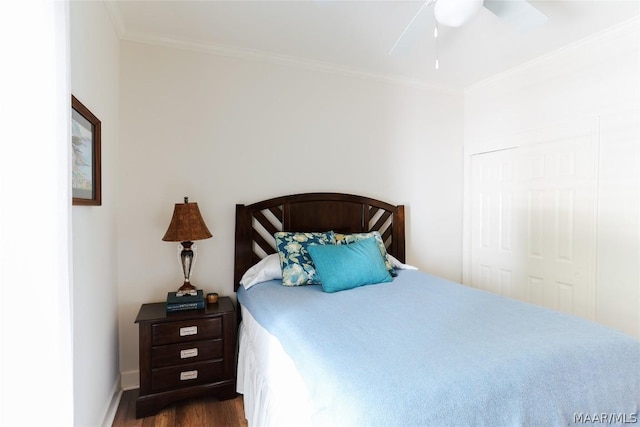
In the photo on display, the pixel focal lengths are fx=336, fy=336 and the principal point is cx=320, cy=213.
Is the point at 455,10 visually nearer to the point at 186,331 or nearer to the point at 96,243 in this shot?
the point at 96,243

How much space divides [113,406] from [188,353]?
0.53 metres

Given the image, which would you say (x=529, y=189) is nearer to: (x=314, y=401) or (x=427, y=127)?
(x=427, y=127)

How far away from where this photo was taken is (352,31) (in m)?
2.33

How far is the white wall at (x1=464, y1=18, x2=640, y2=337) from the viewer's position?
2.22 metres

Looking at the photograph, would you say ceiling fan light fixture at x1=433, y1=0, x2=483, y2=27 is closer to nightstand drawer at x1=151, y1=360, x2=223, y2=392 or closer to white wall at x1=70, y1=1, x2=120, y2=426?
white wall at x1=70, y1=1, x2=120, y2=426

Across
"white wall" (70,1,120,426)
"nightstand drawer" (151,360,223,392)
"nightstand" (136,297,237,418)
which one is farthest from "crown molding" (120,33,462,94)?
"nightstand drawer" (151,360,223,392)

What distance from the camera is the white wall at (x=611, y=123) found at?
222cm

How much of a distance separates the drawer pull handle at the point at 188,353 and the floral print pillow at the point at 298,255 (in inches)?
27.3

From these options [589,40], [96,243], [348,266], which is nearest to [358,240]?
[348,266]

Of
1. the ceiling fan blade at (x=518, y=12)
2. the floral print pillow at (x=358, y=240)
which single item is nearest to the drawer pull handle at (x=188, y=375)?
the floral print pillow at (x=358, y=240)

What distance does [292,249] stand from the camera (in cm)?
240

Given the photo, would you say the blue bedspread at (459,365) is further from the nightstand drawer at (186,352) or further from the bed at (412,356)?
the nightstand drawer at (186,352)

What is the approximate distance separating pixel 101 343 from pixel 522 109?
357 centimetres

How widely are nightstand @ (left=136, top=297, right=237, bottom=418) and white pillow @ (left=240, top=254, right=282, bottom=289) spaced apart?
0.76ft
